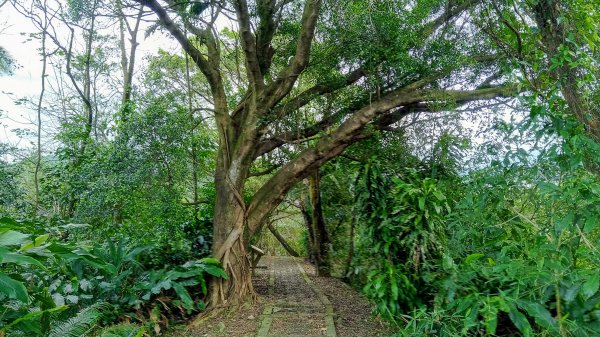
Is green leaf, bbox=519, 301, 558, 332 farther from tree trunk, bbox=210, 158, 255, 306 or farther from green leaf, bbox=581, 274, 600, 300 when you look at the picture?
tree trunk, bbox=210, 158, 255, 306

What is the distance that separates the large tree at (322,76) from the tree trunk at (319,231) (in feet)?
5.09

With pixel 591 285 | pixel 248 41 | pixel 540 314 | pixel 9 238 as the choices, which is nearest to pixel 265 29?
pixel 248 41

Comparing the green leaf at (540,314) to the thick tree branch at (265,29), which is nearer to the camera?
the green leaf at (540,314)

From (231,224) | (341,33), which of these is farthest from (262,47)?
(231,224)

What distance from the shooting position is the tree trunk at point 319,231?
810cm

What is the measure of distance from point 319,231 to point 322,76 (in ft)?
11.2

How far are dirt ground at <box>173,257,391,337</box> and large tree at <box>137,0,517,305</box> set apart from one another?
0.41m

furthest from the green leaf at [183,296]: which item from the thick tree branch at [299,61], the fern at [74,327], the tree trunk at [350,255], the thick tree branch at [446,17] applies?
the thick tree branch at [446,17]

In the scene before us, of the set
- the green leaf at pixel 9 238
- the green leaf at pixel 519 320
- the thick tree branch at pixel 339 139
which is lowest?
the green leaf at pixel 519 320

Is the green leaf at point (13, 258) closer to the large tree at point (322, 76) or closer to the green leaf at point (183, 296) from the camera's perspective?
the green leaf at point (183, 296)

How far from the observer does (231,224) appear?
5.99 metres

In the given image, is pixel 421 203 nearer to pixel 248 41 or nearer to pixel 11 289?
pixel 248 41

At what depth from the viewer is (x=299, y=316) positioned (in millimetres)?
5316

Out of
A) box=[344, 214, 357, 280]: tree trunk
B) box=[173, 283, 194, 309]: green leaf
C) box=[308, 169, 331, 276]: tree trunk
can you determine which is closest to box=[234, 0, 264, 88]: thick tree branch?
box=[308, 169, 331, 276]: tree trunk
